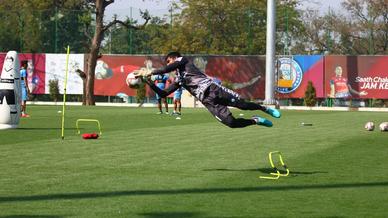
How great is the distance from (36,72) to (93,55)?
6787 mm

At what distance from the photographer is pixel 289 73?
5559 centimetres

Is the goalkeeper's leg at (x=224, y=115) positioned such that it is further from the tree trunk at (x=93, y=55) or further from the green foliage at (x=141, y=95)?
the green foliage at (x=141, y=95)

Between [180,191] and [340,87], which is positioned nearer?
[180,191]

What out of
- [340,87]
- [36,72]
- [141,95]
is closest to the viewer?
[340,87]

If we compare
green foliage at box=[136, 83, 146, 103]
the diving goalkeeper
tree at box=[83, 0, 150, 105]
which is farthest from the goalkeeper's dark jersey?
green foliage at box=[136, 83, 146, 103]

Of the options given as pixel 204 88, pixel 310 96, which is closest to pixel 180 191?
pixel 204 88

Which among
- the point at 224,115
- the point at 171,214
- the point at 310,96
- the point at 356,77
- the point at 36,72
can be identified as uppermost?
the point at 36,72

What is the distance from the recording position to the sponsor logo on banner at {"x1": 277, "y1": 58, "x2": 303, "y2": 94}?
55.2 m

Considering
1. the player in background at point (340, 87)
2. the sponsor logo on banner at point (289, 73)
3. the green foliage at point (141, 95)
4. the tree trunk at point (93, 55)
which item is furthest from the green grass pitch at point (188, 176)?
the green foliage at point (141, 95)

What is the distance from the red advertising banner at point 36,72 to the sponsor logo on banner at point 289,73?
17351 millimetres

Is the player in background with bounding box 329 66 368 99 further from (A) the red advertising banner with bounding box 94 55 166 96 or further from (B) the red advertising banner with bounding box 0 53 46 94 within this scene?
(B) the red advertising banner with bounding box 0 53 46 94

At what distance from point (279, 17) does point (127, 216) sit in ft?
200

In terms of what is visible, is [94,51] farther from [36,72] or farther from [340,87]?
[340,87]

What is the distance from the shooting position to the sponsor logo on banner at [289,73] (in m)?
55.2
